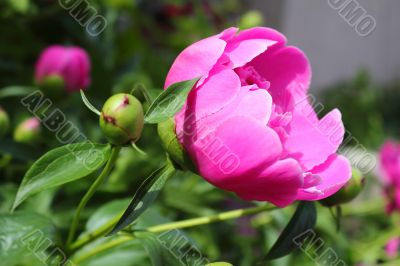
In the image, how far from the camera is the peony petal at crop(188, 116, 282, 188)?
44cm

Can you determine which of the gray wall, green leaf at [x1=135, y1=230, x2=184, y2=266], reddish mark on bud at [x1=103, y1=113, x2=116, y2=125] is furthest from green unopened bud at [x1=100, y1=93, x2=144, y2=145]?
the gray wall

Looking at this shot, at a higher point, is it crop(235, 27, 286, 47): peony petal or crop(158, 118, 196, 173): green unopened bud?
crop(235, 27, 286, 47): peony petal

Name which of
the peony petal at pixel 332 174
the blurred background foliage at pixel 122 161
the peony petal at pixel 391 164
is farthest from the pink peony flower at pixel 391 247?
the peony petal at pixel 332 174

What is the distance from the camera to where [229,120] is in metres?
0.45

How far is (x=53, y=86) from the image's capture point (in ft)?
3.03

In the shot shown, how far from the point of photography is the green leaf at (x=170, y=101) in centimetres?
45

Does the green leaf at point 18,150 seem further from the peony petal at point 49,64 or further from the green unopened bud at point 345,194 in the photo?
the green unopened bud at point 345,194

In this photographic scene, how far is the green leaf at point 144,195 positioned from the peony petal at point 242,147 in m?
0.05

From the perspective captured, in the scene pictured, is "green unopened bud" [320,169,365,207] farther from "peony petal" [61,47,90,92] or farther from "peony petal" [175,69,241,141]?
"peony petal" [61,47,90,92]

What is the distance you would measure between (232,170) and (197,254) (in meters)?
0.18

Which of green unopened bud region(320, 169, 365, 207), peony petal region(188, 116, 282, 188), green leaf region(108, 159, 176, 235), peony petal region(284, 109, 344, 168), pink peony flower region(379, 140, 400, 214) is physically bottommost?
pink peony flower region(379, 140, 400, 214)

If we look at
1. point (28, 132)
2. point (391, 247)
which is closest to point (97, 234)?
point (28, 132)

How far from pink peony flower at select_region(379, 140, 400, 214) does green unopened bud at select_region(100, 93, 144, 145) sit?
92 cm

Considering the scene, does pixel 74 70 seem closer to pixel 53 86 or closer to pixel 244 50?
pixel 53 86
